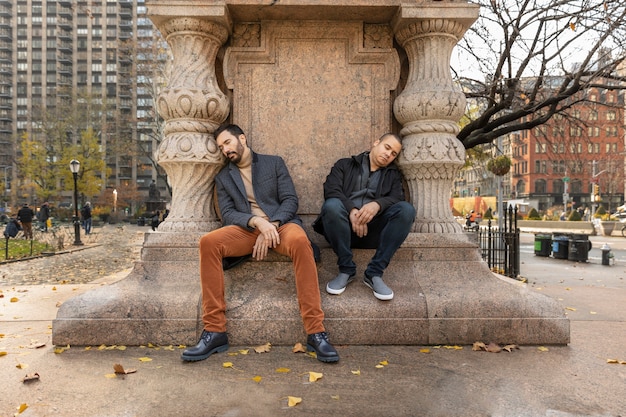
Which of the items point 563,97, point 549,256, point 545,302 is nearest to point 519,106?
point 563,97

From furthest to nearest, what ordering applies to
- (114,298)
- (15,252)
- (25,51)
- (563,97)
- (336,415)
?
(25,51) < (15,252) < (563,97) < (114,298) < (336,415)

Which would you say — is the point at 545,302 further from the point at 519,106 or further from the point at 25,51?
the point at 25,51

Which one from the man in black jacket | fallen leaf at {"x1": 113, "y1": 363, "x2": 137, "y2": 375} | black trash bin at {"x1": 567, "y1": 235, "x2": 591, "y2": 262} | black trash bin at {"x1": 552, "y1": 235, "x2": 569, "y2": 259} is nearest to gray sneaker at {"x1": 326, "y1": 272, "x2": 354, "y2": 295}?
the man in black jacket

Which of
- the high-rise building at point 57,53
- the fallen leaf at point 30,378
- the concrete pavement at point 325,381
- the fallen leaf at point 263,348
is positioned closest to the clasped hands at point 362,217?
the concrete pavement at point 325,381

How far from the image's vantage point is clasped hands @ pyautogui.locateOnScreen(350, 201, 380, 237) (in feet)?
11.6

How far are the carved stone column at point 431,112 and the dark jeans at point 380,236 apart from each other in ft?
2.04

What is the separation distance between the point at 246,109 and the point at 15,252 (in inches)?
567

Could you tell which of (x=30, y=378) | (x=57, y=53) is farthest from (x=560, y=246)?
(x=57, y=53)

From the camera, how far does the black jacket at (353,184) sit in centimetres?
369

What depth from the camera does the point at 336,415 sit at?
2.35m

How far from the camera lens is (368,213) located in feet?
11.6

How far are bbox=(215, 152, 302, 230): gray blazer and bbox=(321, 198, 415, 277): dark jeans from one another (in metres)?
0.28

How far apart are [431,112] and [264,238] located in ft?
6.22

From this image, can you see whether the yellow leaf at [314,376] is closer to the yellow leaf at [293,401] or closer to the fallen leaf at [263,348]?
the yellow leaf at [293,401]
